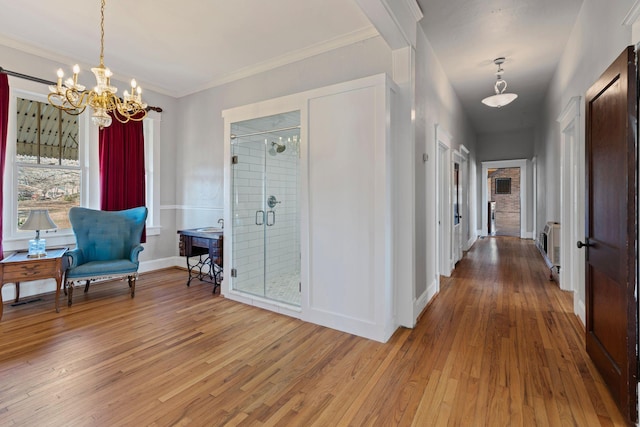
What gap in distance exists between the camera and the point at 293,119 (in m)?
3.26

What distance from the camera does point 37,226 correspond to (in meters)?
3.29

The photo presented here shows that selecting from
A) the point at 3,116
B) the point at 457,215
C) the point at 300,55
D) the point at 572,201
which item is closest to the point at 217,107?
the point at 300,55

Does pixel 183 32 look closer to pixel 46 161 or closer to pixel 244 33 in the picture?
pixel 244 33

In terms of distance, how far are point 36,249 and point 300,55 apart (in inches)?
148

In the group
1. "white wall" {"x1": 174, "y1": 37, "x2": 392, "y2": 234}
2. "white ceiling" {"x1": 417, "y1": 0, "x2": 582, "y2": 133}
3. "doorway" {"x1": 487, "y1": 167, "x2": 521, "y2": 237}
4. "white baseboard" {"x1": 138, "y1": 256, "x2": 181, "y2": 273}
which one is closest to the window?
"white baseboard" {"x1": 138, "y1": 256, "x2": 181, "y2": 273}

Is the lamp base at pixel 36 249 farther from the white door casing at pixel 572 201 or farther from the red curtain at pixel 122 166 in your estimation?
the white door casing at pixel 572 201

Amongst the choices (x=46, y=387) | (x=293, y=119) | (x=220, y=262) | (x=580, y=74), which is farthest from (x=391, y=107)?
(x=46, y=387)

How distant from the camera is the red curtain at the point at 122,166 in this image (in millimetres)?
4340

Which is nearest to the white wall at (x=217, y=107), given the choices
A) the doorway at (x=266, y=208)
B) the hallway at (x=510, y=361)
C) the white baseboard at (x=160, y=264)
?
the white baseboard at (x=160, y=264)

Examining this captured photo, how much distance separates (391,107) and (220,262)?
2.80 m

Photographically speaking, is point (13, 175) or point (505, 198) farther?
point (505, 198)

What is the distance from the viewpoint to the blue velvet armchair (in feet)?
11.5

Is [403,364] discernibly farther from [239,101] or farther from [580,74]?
[239,101]

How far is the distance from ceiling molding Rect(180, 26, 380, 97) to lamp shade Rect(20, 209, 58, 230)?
2817mm
